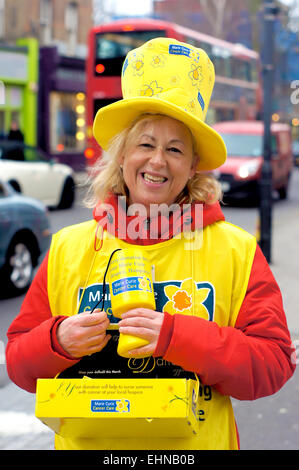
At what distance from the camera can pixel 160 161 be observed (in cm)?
220

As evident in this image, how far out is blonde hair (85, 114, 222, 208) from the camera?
7.46 feet

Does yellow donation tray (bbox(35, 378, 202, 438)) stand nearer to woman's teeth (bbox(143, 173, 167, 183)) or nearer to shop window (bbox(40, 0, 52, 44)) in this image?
woman's teeth (bbox(143, 173, 167, 183))

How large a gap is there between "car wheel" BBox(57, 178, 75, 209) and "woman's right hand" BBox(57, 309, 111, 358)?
15084mm

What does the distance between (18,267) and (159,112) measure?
6.80 metres

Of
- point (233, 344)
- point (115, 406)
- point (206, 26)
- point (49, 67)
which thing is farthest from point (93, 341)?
point (206, 26)

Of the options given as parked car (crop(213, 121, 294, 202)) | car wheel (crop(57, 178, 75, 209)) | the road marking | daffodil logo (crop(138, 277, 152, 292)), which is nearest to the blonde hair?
daffodil logo (crop(138, 277, 152, 292))

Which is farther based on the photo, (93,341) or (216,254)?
(216,254)

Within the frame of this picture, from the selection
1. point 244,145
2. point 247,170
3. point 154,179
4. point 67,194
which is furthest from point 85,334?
point 244,145

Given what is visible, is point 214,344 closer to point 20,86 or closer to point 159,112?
point 159,112

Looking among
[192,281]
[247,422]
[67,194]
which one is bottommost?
[67,194]

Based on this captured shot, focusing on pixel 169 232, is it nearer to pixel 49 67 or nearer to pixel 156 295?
pixel 156 295

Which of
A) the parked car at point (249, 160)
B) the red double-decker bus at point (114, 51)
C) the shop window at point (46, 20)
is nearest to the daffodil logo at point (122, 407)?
the red double-decker bus at point (114, 51)

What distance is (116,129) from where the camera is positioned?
2.33 meters

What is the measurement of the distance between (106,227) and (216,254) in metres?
0.33
